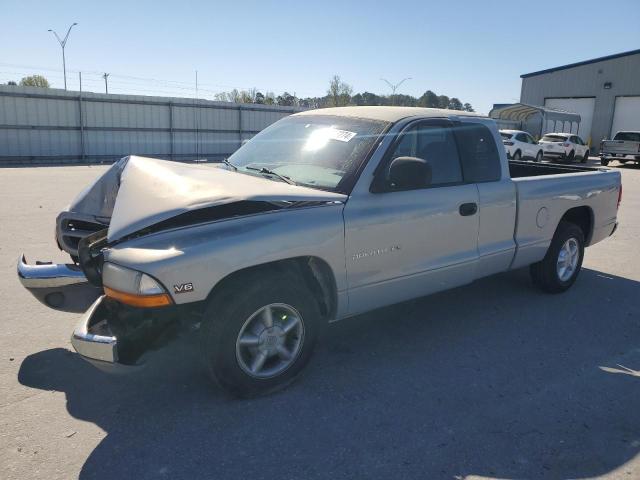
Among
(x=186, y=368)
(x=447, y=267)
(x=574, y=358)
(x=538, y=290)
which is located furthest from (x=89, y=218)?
(x=538, y=290)

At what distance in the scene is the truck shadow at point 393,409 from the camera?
2805 millimetres

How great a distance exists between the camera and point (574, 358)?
4156 millimetres

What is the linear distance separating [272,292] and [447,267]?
1.69 m

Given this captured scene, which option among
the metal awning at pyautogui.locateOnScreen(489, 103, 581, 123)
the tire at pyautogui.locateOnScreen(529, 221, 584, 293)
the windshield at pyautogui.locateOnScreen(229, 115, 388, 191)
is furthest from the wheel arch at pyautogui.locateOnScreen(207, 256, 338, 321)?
the metal awning at pyautogui.locateOnScreen(489, 103, 581, 123)

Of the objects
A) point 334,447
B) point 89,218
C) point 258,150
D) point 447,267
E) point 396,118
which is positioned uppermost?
point 396,118

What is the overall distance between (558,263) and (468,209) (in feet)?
6.18

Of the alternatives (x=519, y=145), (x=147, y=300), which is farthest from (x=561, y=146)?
(x=147, y=300)

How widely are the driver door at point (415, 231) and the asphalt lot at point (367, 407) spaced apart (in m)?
0.56

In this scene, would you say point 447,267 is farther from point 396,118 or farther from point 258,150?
point 258,150

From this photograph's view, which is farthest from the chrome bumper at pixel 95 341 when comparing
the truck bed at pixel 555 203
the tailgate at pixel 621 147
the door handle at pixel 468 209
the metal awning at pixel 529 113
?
the metal awning at pixel 529 113

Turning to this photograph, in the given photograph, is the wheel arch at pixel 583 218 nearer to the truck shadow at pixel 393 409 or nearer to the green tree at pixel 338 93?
the truck shadow at pixel 393 409

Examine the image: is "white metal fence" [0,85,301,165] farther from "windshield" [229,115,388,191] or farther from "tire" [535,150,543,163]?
"windshield" [229,115,388,191]

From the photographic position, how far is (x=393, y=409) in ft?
10.9

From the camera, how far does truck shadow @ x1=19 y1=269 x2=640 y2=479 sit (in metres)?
2.80
